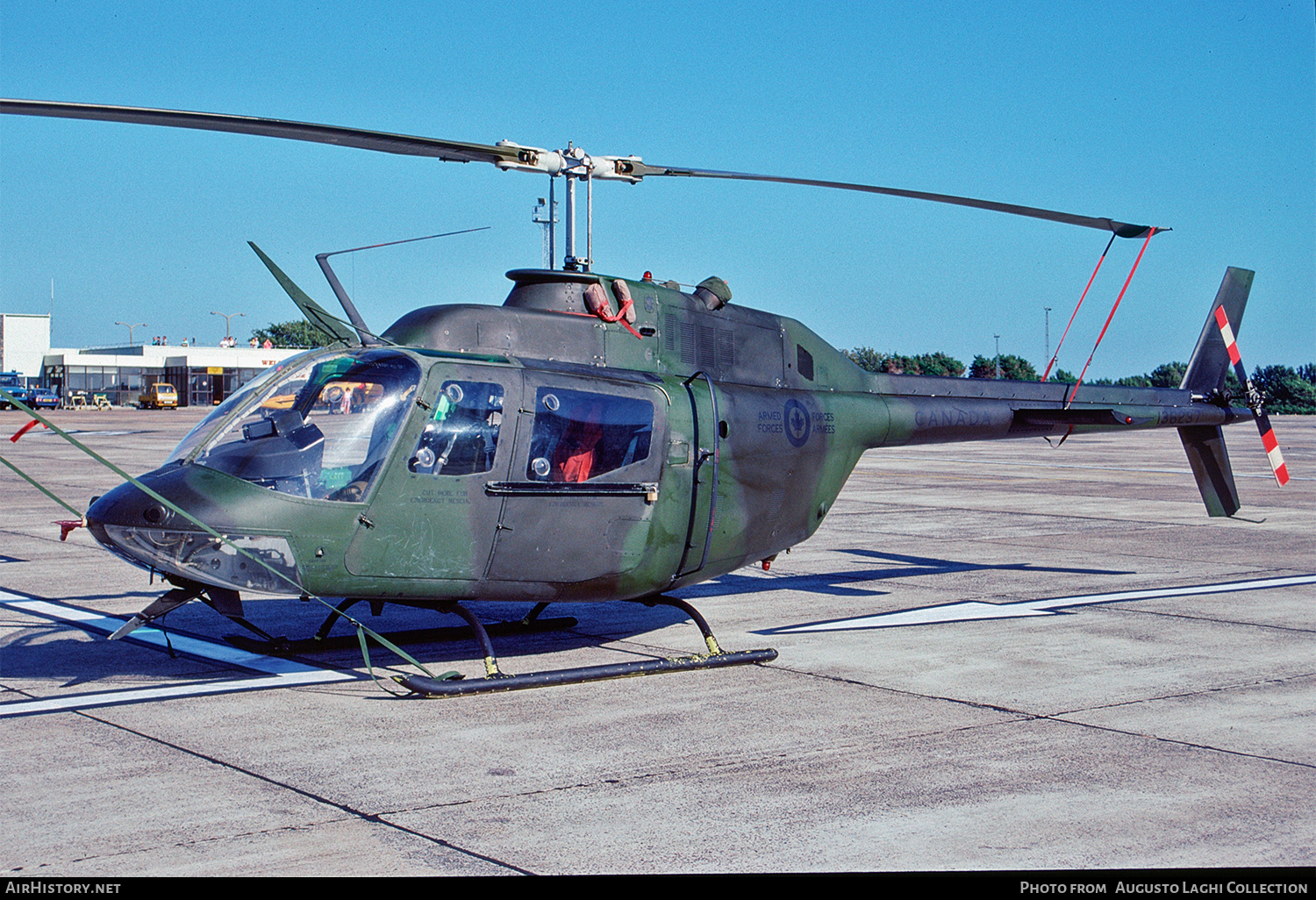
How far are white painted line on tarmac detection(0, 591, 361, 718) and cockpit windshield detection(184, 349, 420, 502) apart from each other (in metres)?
Result: 1.51

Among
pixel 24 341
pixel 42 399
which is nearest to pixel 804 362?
pixel 42 399

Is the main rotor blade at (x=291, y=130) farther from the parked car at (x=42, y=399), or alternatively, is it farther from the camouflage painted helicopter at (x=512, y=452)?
the parked car at (x=42, y=399)

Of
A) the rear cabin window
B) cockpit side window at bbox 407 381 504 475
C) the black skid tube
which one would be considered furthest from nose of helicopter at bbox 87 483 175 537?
the rear cabin window

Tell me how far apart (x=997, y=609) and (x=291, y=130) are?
24.3 ft

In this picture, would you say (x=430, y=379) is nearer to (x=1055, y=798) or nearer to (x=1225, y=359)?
(x=1055, y=798)

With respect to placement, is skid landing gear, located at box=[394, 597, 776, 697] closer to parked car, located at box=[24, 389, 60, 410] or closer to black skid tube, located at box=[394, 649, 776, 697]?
black skid tube, located at box=[394, 649, 776, 697]

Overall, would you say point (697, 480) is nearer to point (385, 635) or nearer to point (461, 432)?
point (461, 432)

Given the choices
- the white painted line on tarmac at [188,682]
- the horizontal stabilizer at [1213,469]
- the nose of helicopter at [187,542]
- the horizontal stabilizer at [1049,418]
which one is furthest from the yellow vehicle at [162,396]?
the nose of helicopter at [187,542]

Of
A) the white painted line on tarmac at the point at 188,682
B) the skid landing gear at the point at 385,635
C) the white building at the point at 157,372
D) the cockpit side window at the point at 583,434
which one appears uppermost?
the white building at the point at 157,372

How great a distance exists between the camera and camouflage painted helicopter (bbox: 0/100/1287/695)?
702 cm

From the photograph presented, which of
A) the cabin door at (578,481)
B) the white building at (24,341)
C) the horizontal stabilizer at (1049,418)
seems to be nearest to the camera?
the cabin door at (578,481)

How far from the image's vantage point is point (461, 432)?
7.57 meters

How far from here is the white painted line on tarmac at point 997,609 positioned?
10.2m

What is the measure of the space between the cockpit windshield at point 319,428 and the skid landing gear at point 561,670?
1.22 meters
